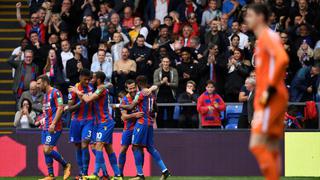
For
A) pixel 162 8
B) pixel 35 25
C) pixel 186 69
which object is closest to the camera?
pixel 186 69

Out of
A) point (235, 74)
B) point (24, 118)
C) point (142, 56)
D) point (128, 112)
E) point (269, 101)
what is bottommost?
point (24, 118)

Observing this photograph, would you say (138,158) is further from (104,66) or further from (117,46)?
(117,46)

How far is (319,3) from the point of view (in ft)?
72.1

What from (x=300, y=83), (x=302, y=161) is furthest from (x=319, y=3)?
(x=302, y=161)

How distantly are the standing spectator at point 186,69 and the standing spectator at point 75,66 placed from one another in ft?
7.50

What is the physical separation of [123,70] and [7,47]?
4.55 meters

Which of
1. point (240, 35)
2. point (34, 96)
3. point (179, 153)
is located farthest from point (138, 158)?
point (240, 35)

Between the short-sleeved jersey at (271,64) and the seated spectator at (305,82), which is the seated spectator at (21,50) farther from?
the short-sleeved jersey at (271,64)

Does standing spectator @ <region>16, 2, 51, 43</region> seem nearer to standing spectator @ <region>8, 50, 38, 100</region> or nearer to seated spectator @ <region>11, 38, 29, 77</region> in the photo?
seated spectator @ <region>11, 38, 29, 77</region>

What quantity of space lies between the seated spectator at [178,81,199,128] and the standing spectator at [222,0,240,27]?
2.99m

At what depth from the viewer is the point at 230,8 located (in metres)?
22.4

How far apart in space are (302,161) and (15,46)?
8593mm

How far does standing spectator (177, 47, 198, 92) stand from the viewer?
66.1 feet

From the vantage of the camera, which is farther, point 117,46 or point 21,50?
point 21,50
